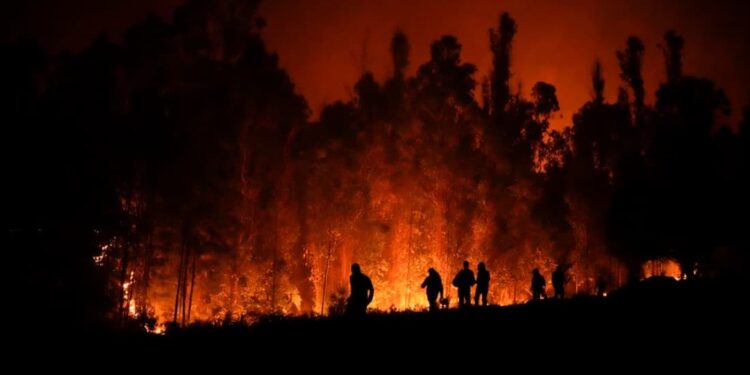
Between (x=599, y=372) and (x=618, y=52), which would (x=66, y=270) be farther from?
(x=618, y=52)

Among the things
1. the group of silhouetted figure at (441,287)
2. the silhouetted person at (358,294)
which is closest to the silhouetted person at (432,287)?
the group of silhouetted figure at (441,287)

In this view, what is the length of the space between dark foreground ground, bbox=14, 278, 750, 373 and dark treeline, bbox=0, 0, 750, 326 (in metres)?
7.92

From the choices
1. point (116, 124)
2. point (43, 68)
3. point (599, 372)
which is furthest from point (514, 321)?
point (116, 124)

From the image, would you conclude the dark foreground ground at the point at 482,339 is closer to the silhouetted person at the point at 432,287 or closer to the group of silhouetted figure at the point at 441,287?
the group of silhouetted figure at the point at 441,287

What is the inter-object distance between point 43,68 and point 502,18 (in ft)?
87.0

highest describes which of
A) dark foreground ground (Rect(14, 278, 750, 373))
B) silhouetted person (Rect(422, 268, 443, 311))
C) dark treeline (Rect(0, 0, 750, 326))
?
dark treeline (Rect(0, 0, 750, 326))

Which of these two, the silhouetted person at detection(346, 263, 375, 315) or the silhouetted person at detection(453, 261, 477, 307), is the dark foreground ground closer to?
the silhouetted person at detection(346, 263, 375, 315)

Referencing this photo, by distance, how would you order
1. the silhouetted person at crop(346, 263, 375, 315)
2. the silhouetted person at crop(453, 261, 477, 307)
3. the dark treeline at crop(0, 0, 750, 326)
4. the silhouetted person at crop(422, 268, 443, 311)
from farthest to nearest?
1. the dark treeline at crop(0, 0, 750, 326)
2. the silhouetted person at crop(453, 261, 477, 307)
3. the silhouetted person at crop(422, 268, 443, 311)
4. the silhouetted person at crop(346, 263, 375, 315)

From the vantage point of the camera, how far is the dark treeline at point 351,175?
2370 centimetres

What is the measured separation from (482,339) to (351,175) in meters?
23.4

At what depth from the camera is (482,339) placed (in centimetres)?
1063

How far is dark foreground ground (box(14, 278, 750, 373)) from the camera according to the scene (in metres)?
9.44

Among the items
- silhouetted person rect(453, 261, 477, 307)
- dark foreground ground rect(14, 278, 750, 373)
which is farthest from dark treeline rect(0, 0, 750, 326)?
silhouetted person rect(453, 261, 477, 307)

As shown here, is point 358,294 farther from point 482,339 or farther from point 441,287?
point 441,287
